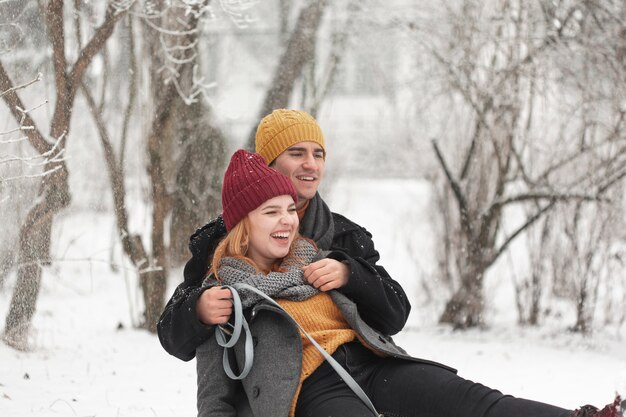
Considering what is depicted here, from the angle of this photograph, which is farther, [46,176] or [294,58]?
[294,58]

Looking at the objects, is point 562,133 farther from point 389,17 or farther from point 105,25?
point 105,25

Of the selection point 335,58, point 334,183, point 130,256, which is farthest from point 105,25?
point 334,183

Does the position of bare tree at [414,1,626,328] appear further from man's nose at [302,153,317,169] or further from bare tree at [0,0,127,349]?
man's nose at [302,153,317,169]

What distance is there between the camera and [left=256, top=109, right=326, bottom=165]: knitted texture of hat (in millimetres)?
2932

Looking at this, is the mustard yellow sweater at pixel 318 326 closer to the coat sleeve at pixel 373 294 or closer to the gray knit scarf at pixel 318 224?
the coat sleeve at pixel 373 294

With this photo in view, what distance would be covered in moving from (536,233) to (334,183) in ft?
13.2

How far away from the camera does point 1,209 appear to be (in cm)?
437

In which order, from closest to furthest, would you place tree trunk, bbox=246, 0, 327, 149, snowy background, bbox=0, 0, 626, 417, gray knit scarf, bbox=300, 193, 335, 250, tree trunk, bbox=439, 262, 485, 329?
1. gray knit scarf, bbox=300, 193, 335, 250
2. snowy background, bbox=0, 0, 626, 417
3. tree trunk, bbox=439, 262, 485, 329
4. tree trunk, bbox=246, 0, 327, 149

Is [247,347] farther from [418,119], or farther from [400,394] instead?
[418,119]

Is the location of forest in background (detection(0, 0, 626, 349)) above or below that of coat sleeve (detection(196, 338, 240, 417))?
above

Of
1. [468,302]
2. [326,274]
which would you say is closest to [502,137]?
[468,302]

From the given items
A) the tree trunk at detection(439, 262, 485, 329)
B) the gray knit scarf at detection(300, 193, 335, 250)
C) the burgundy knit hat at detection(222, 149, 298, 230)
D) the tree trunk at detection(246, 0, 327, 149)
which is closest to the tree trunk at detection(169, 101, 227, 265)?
the tree trunk at detection(246, 0, 327, 149)

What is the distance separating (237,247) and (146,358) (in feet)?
10.2

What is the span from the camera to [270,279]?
251 centimetres
